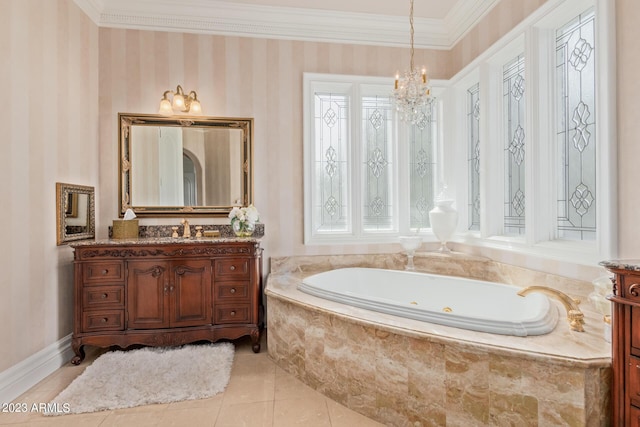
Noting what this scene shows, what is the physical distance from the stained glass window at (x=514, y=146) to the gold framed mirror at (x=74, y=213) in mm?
3688

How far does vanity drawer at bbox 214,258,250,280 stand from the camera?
8.91ft

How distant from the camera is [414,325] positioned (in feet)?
5.75

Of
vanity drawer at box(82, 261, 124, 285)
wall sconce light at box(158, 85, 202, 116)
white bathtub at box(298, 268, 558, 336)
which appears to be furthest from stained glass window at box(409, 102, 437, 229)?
vanity drawer at box(82, 261, 124, 285)

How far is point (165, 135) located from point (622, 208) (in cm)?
354

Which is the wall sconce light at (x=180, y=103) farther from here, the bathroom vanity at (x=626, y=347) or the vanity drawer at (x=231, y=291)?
the bathroom vanity at (x=626, y=347)

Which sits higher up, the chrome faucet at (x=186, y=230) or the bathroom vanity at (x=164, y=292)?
the chrome faucet at (x=186, y=230)

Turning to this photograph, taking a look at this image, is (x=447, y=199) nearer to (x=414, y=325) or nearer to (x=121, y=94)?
(x=414, y=325)

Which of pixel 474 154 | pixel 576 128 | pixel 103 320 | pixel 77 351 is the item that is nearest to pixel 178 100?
pixel 103 320

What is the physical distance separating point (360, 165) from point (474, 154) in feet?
3.78

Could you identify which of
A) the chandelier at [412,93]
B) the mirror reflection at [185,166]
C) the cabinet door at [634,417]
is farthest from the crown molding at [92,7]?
the cabinet door at [634,417]

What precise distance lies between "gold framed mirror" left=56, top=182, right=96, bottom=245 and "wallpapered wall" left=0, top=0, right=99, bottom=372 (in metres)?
0.05

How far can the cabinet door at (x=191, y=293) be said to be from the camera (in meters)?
2.66

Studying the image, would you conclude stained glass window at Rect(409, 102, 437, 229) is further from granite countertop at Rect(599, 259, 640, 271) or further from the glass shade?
the glass shade

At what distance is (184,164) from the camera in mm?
3217
